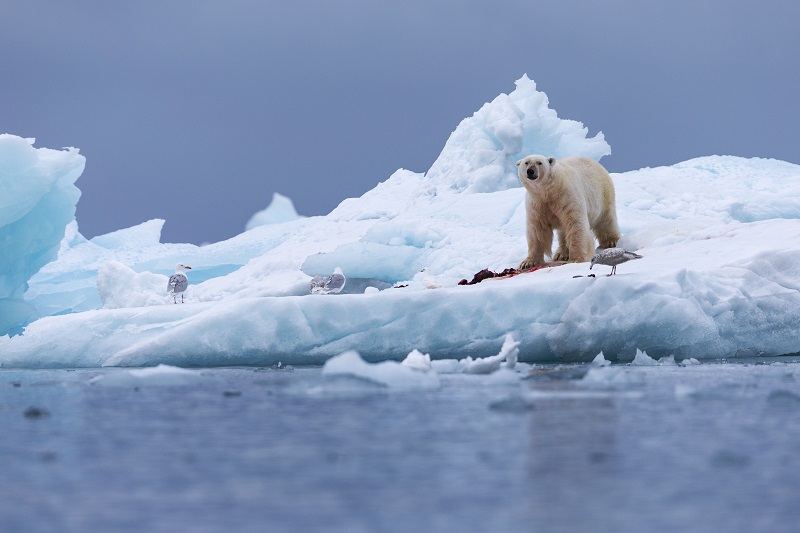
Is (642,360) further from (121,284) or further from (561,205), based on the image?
(121,284)

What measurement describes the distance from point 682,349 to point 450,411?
5.51 metres

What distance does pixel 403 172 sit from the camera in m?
28.7

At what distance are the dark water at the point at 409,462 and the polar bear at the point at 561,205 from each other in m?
6.05

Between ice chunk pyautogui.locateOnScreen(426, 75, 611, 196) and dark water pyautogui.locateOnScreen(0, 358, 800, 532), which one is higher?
ice chunk pyautogui.locateOnScreen(426, 75, 611, 196)

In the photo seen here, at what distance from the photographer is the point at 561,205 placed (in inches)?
452

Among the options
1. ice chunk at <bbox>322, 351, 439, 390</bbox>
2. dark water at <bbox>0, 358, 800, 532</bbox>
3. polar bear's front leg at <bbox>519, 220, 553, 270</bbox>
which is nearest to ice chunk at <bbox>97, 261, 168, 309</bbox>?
polar bear's front leg at <bbox>519, 220, 553, 270</bbox>

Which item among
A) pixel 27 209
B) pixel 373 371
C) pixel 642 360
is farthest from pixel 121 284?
pixel 373 371

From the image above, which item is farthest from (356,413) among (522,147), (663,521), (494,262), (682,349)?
(522,147)

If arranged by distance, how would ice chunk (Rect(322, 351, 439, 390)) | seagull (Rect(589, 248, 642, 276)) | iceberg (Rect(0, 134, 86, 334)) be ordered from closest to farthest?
ice chunk (Rect(322, 351, 439, 390)) < seagull (Rect(589, 248, 642, 276)) < iceberg (Rect(0, 134, 86, 334))

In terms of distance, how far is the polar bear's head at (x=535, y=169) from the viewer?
36.6 feet

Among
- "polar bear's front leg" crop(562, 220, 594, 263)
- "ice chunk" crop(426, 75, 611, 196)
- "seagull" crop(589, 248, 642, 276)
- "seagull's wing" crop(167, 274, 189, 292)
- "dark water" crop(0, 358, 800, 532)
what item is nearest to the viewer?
"dark water" crop(0, 358, 800, 532)

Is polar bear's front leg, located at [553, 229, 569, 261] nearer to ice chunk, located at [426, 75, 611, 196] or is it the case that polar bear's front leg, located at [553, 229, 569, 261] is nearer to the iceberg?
the iceberg

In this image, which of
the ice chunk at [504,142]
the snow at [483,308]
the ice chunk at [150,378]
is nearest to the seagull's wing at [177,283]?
the snow at [483,308]

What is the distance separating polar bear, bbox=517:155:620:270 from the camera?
37.1ft
